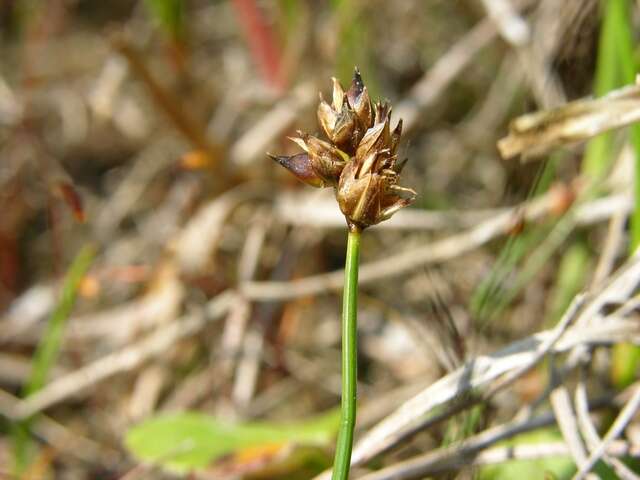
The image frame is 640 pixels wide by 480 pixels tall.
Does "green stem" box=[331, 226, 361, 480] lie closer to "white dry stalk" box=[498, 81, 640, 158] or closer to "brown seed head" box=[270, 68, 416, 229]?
"brown seed head" box=[270, 68, 416, 229]

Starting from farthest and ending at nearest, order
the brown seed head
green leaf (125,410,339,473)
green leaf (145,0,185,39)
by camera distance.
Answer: green leaf (145,0,185,39) < green leaf (125,410,339,473) < the brown seed head

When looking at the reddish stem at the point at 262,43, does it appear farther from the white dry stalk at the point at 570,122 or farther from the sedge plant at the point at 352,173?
the sedge plant at the point at 352,173

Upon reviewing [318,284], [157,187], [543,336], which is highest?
[157,187]

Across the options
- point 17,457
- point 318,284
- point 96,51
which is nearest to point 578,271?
point 318,284

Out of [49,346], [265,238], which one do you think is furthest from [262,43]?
[49,346]

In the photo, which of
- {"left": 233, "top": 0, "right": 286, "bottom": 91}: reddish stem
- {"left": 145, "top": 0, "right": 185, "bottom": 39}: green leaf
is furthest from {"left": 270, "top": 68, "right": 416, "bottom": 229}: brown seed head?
{"left": 233, "top": 0, "right": 286, "bottom": 91}: reddish stem

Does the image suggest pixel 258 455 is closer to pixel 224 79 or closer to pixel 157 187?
→ pixel 157 187

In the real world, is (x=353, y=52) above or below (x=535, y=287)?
above

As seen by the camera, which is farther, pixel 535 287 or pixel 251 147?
pixel 251 147
